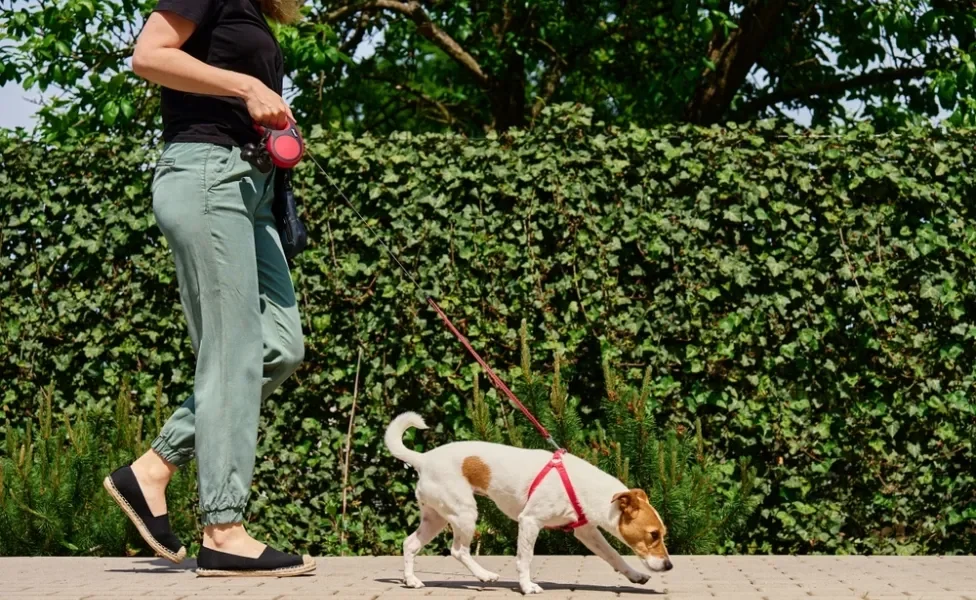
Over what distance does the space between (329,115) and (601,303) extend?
743 cm

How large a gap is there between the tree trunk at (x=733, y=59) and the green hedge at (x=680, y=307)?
13.2 ft

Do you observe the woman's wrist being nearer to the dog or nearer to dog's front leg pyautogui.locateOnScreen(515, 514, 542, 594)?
the dog

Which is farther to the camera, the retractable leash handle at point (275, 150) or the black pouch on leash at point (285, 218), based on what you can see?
the black pouch on leash at point (285, 218)

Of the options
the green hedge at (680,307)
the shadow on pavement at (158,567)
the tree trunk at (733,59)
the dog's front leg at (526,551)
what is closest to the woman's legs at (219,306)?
the shadow on pavement at (158,567)

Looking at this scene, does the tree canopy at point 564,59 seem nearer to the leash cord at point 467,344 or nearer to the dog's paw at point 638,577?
the leash cord at point 467,344

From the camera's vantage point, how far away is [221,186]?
13.6 ft

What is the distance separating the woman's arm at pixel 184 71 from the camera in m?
4.00

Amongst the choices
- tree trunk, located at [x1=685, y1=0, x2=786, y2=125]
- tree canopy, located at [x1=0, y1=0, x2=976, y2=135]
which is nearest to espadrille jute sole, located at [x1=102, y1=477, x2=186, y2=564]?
tree canopy, located at [x1=0, y1=0, x2=976, y2=135]

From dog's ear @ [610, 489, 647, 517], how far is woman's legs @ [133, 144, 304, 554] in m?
1.38

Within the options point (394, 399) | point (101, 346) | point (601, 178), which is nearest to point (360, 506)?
point (394, 399)

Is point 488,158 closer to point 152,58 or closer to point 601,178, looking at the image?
point 601,178

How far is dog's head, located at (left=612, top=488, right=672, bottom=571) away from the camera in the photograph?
170 inches

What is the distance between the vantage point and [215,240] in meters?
4.14

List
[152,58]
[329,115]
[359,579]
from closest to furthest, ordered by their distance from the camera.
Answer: [152,58]
[359,579]
[329,115]
